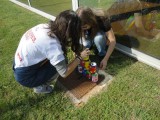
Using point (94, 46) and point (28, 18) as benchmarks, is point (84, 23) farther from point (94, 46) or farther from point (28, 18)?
point (28, 18)

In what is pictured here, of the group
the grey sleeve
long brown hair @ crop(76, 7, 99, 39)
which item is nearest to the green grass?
the grey sleeve

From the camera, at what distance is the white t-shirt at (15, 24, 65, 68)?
1.88 metres

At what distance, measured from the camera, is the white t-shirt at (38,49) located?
1879mm

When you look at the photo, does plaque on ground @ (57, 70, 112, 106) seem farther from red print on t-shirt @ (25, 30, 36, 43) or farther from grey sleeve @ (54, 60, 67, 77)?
red print on t-shirt @ (25, 30, 36, 43)

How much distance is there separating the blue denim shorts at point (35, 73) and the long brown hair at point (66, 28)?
43 cm

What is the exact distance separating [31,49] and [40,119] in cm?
80

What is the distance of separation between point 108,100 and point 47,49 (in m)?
0.96

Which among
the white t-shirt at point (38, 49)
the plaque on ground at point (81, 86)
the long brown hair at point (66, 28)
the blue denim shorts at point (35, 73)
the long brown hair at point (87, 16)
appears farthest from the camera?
the plaque on ground at point (81, 86)

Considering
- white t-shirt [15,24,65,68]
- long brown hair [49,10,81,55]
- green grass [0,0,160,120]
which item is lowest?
green grass [0,0,160,120]

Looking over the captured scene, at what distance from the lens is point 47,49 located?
6.24 ft

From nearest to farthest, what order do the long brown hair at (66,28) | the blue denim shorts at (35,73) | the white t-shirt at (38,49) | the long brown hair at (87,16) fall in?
the long brown hair at (66,28) < the white t-shirt at (38,49) < the blue denim shorts at (35,73) < the long brown hair at (87,16)

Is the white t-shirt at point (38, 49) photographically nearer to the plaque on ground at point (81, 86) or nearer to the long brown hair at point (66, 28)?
the long brown hair at point (66, 28)

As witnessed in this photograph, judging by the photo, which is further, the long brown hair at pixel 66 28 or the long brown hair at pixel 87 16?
the long brown hair at pixel 87 16

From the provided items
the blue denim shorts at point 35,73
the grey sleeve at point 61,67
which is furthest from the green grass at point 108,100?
the grey sleeve at point 61,67
